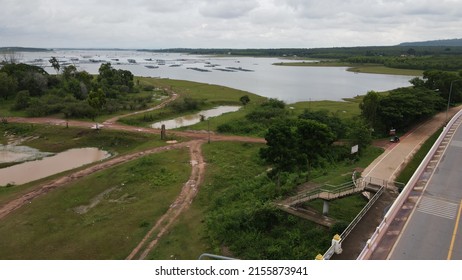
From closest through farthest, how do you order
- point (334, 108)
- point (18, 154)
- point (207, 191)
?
point (207, 191) < point (18, 154) < point (334, 108)

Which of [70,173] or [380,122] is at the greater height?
[380,122]

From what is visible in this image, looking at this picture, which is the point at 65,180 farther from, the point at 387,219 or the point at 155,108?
the point at 155,108

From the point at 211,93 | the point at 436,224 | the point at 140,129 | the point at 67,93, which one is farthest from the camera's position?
the point at 211,93

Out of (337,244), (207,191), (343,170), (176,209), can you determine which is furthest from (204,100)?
(337,244)

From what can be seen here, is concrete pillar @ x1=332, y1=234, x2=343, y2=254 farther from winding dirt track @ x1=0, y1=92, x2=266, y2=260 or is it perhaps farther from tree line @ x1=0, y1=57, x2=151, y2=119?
tree line @ x1=0, y1=57, x2=151, y2=119

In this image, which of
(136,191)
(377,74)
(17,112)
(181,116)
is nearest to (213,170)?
(136,191)

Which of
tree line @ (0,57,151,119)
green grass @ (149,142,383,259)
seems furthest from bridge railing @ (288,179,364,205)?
tree line @ (0,57,151,119)

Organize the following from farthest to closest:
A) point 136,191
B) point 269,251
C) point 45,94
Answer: point 45,94
point 136,191
point 269,251

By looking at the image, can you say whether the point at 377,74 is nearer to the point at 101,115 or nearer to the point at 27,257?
the point at 101,115
